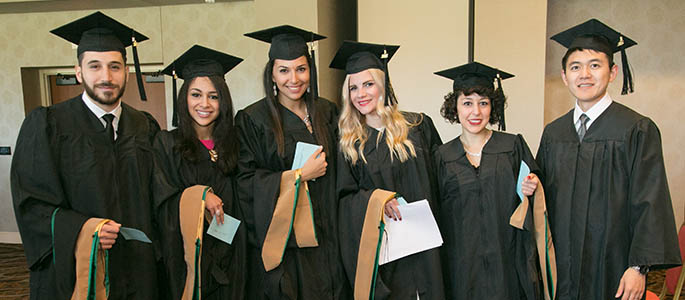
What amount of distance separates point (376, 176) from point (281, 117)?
60cm

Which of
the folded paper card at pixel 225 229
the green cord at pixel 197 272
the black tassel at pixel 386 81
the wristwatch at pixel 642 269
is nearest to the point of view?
the wristwatch at pixel 642 269

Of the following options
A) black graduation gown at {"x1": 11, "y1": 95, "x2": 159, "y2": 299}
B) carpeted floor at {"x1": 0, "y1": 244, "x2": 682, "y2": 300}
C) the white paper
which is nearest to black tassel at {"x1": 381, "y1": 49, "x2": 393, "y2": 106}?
the white paper

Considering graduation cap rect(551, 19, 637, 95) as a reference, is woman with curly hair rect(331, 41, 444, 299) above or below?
below

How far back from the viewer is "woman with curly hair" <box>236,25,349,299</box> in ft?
7.05

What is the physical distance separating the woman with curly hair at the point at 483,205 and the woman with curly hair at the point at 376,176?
0.11m

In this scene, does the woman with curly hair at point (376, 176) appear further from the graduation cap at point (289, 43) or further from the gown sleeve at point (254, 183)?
the gown sleeve at point (254, 183)

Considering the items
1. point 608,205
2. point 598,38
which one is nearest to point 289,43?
point 598,38

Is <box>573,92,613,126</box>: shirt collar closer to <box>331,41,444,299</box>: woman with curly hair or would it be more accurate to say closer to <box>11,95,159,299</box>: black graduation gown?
<box>331,41,444,299</box>: woman with curly hair

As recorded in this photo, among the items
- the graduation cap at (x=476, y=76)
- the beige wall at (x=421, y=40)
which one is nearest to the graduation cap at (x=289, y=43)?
the graduation cap at (x=476, y=76)

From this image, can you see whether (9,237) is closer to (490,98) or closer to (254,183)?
(254,183)

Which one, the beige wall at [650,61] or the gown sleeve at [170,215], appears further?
the beige wall at [650,61]

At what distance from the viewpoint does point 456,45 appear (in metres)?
4.19

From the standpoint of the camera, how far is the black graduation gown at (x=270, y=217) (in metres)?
2.19

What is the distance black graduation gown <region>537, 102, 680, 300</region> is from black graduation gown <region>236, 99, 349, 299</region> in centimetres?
112
